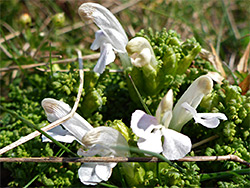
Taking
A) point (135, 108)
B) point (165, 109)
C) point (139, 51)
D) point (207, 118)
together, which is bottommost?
point (135, 108)

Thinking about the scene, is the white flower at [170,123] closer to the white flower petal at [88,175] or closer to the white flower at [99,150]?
the white flower at [99,150]

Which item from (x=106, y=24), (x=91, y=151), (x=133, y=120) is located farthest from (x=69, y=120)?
(x=106, y=24)

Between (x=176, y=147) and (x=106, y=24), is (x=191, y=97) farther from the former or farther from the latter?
(x=106, y=24)

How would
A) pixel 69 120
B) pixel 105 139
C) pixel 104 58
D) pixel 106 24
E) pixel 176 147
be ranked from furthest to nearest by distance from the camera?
pixel 106 24 < pixel 104 58 < pixel 69 120 < pixel 105 139 < pixel 176 147

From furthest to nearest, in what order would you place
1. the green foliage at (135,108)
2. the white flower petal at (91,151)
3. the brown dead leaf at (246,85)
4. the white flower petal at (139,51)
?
the brown dead leaf at (246,85)
the white flower petal at (139,51)
the green foliage at (135,108)
the white flower petal at (91,151)

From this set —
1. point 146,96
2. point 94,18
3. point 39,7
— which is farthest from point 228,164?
point 39,7

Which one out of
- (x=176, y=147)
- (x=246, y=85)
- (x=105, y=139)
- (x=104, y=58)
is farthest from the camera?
(x=246, y=85)

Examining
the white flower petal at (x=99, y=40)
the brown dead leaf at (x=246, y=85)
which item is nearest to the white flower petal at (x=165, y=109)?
the white flower petal at (x=99, y=40)
